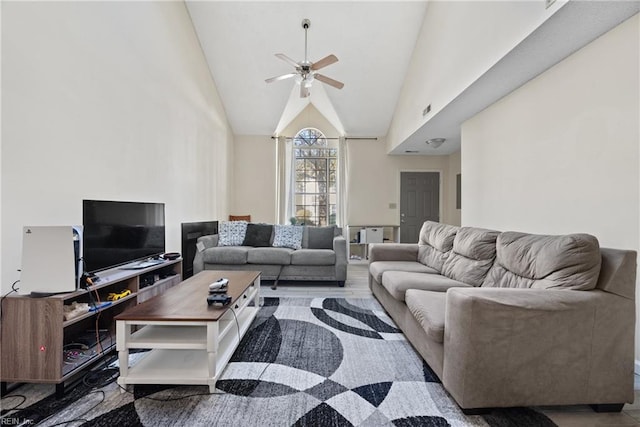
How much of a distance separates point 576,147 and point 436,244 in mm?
1490

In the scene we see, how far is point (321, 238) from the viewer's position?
466 cm

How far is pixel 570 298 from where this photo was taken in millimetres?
1473

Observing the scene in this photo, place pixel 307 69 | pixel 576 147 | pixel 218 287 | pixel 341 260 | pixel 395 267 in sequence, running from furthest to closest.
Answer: pixel 341 260 < pixel 307 69 < pixel 395 267 < pixel 576 147 < pixel 218 287

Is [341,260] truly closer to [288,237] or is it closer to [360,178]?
[288,237]

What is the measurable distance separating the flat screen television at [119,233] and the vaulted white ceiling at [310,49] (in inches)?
119

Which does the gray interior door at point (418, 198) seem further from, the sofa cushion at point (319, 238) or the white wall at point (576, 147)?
the white wall at point (576, 147)

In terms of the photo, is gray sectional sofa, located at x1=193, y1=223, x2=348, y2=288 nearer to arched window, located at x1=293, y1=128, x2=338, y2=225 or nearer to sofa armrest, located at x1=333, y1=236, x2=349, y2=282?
sofa armrest, located at x1=333, y1=236, x2=349, y2=282

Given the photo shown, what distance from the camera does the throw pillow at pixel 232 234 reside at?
4.54m

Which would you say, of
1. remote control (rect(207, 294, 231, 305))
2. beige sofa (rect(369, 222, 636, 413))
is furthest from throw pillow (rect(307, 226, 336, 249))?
beige sofa (rect(369, 222, 636, 413))

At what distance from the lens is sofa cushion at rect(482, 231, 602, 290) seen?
5.09 ft

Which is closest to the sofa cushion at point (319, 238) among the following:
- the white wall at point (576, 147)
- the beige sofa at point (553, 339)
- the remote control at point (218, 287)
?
the white wall at point (576, 147)

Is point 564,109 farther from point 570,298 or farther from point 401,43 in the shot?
point 401,43

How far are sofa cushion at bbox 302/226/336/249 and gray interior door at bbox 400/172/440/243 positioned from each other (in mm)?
2576

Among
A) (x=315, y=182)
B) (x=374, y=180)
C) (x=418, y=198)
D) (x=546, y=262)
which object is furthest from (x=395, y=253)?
(x=315, y=182)
